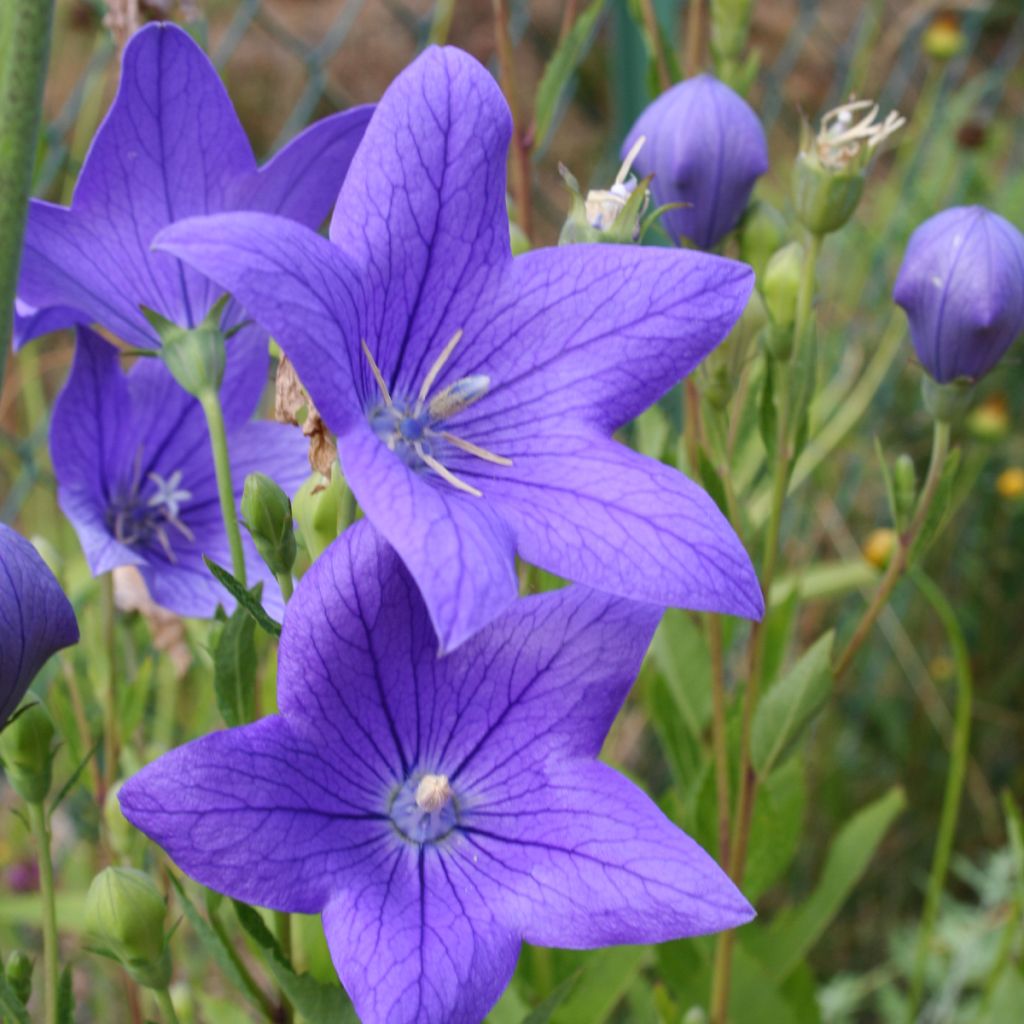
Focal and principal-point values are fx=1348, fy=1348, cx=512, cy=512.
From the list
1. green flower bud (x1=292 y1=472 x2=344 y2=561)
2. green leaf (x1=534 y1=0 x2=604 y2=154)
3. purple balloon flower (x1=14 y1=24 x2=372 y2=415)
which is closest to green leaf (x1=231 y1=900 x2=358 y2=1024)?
green flower bud (x1=292 y1=472 x2=344 y2=561)

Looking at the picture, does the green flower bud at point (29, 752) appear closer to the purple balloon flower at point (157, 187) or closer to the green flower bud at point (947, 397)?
the purple balloon flower at point (157, 187)

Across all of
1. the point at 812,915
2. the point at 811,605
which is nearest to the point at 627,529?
the point at 812,915

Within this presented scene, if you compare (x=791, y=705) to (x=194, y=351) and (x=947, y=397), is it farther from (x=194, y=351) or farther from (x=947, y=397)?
(x=194, y=351)

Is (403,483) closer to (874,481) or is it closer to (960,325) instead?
(960,325)

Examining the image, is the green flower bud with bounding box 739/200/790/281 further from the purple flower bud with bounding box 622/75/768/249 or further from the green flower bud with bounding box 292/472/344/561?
the green flower bud with bounding box 292/472/344/561

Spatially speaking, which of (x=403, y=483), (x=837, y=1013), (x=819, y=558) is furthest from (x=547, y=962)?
(x=819, y=558)

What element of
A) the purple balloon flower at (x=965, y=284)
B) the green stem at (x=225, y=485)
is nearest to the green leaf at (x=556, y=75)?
the purple balloon flower at (x=965, y=284)
